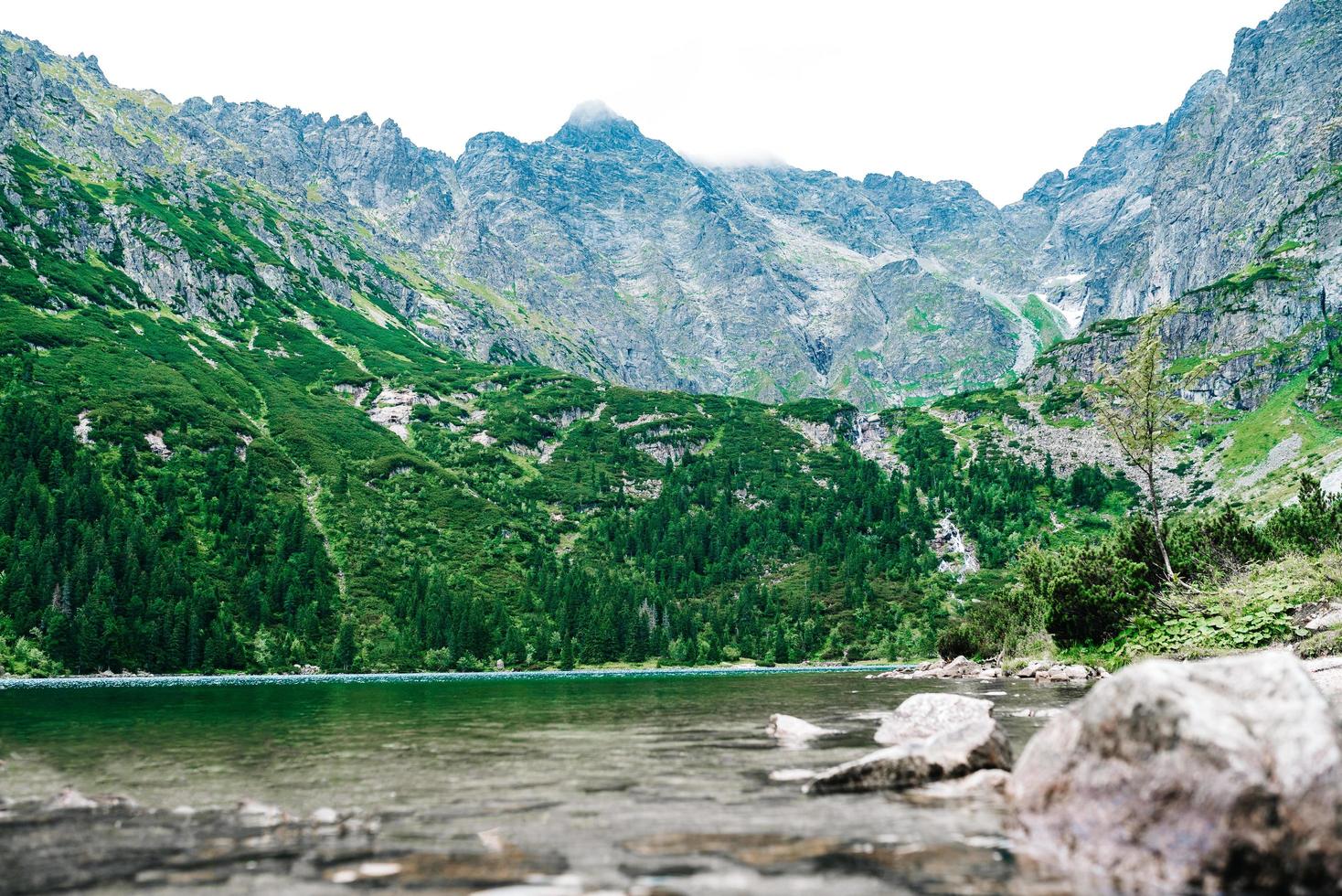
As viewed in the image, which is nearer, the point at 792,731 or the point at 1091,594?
the point at 792,731

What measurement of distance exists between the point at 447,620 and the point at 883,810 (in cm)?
16124

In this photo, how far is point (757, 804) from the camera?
18.8m

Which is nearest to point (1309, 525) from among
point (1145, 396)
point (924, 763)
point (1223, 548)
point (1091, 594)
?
point (1223, 548)

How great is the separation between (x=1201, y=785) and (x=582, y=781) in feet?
51.9

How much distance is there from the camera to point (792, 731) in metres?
34.4

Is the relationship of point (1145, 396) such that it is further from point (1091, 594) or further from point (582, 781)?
point (582, 781)

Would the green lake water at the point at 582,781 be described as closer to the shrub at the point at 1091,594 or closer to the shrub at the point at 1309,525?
the shrub at the point at 1091,594

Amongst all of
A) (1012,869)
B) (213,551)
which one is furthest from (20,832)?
(213,551)

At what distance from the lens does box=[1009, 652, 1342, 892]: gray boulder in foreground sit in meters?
Result: 11.3

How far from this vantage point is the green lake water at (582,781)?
45.0ft

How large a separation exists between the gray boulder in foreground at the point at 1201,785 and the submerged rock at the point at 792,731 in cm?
1744

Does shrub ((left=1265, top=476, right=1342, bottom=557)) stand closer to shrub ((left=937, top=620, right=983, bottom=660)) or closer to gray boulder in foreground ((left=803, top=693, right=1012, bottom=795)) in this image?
gray boulder in foreground ((left=803, top=693, right=1012, bottom=795))

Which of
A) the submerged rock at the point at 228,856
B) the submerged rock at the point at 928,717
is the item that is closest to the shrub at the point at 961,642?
the submerged rock at the point at 928,717

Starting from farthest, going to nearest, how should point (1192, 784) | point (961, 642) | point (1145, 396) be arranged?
point (961, 642)
point (1145, 396)
point (1192, 784)
